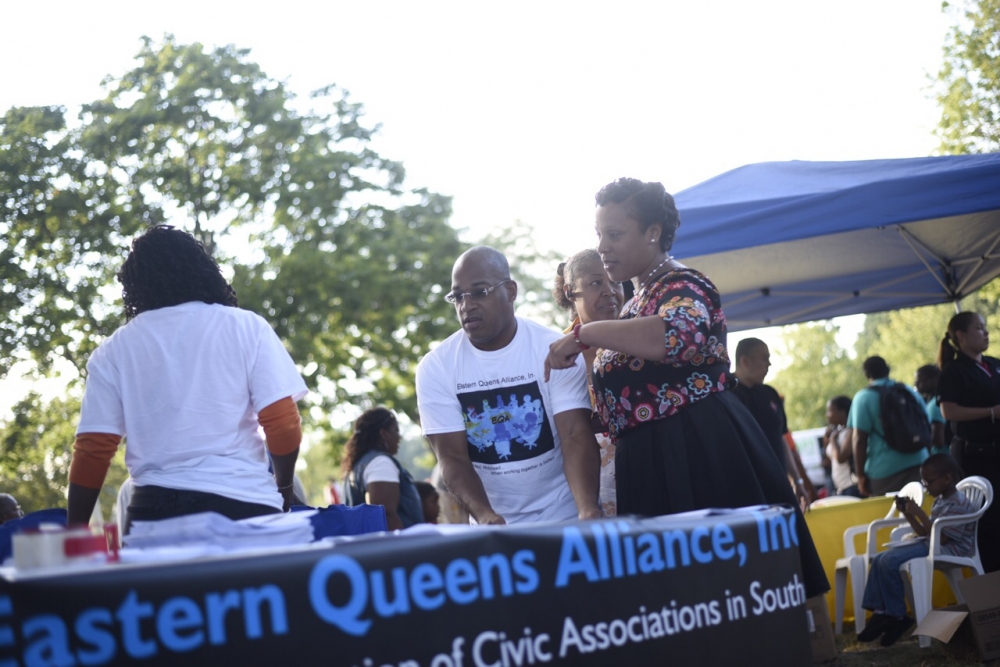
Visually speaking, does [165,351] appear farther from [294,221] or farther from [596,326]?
[294,221]

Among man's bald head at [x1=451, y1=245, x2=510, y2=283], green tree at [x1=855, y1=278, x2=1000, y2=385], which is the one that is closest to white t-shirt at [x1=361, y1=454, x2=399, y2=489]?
man's bald head at [x1=451, y1=245, x2=510, y2=283]

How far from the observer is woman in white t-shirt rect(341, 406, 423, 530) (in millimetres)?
6367

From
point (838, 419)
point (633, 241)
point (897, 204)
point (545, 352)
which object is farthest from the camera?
point (838, 419)

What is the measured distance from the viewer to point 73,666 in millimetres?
1630

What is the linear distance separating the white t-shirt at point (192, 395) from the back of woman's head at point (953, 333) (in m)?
5.14

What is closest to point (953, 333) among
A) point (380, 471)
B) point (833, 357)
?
point (380, 471)

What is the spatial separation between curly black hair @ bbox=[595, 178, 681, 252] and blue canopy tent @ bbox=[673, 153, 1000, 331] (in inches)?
122

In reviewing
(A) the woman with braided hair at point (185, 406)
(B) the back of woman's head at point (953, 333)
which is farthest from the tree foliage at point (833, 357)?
(A) the woman with braided hair at point (185, 406)

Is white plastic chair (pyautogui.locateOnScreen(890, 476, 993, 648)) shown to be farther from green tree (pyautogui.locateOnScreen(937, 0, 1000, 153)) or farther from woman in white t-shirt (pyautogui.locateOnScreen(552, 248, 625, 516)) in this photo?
green tree (pyautogui.locateOnScreen(937, 0, 1000, 153))

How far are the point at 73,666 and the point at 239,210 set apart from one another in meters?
14.4

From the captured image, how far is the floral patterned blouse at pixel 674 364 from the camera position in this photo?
2965 mm

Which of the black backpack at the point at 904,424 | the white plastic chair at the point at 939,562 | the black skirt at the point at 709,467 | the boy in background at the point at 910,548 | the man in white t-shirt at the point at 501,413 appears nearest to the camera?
the black skirt at the point at 709,467

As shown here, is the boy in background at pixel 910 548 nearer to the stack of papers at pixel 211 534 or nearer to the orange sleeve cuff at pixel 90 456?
the orange sleeve cuff at pixel 90 456

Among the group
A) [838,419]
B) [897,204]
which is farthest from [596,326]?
[838,419]
